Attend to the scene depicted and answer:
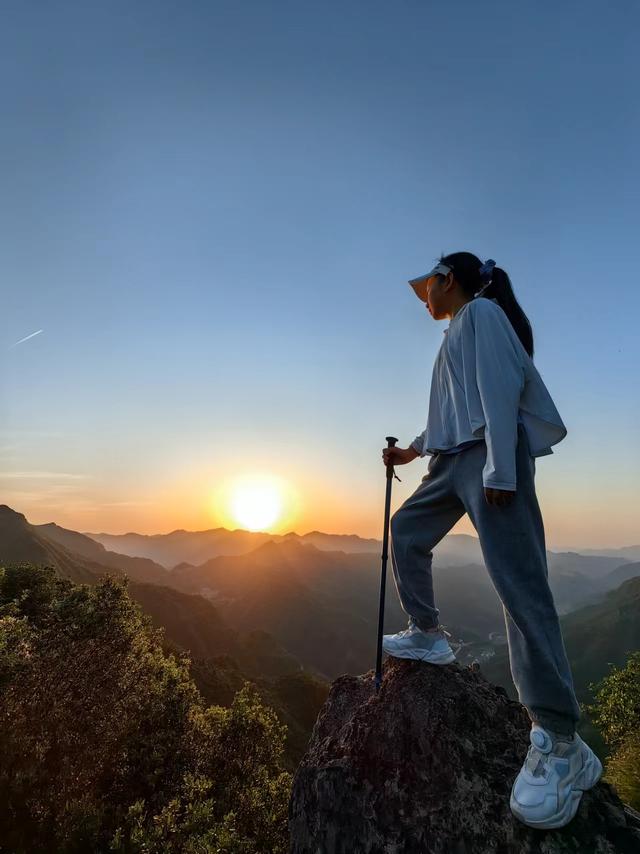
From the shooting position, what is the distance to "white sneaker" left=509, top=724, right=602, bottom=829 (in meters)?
3.47

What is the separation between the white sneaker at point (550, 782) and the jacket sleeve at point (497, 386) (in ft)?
6.72

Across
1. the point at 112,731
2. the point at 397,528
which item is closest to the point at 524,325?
the point at 397,528

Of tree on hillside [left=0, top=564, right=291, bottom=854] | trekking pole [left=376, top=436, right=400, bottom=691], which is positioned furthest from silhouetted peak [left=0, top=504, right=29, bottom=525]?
trekking pole [left=376, top=436, right=400, bottom=691]

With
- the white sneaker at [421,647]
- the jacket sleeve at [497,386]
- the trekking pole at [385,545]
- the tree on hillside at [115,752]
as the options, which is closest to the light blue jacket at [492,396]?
the jacket sleeve at [497,386]

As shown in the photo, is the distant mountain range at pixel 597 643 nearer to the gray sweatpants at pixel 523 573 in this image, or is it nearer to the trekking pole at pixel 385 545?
the trekking pole at pixel 385 545

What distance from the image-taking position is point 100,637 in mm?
25203

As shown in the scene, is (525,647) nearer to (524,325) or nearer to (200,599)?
(524,325)

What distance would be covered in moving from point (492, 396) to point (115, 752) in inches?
977

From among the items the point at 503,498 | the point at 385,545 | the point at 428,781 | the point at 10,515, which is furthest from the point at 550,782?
the point at 10,515

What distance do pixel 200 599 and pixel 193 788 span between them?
12403 cm

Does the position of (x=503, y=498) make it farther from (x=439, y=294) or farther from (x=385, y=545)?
(x=439, y=294)

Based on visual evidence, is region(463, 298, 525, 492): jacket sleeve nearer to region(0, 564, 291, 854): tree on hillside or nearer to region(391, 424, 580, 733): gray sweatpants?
region(391, 424, 580, 733): gray sweatpants

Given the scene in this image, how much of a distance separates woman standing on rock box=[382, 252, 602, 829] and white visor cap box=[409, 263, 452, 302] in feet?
0.04

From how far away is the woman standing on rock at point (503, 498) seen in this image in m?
3.56
